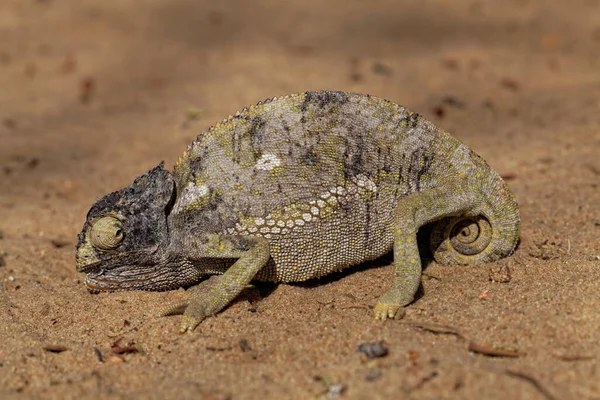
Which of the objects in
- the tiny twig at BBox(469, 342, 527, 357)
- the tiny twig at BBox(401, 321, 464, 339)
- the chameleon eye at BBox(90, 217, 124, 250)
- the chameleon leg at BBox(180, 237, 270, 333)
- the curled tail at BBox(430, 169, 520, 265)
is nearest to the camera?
the tiny twig at BBox(469, 342, 527, 357)

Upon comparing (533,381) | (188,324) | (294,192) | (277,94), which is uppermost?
(277,94)

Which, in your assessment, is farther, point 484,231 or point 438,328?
point 484,231

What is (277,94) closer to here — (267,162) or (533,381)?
(267,162)

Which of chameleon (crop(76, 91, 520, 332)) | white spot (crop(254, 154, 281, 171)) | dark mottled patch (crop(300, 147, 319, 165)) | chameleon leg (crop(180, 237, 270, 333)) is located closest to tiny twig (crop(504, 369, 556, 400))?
chameleon (crop(76, 91, 520, 332))

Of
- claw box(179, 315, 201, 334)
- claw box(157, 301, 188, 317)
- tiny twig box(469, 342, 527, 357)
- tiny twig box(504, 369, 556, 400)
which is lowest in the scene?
tiny twig box(504, 369, 556, 400)

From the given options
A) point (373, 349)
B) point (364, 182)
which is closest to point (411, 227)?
point (364, 182)

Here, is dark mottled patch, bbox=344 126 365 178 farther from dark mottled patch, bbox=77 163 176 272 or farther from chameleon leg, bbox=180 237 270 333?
dark mottled patch, bbox=77 163 176 272

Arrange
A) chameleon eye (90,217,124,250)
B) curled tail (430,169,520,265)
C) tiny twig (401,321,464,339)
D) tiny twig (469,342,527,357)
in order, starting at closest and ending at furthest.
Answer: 1. tiny twig (469,342,527,357)
2. tiny twig (401,321,464,339)
3. chameleon eye (90,217,124,250)
4. curled tail (430,169,520,265)
